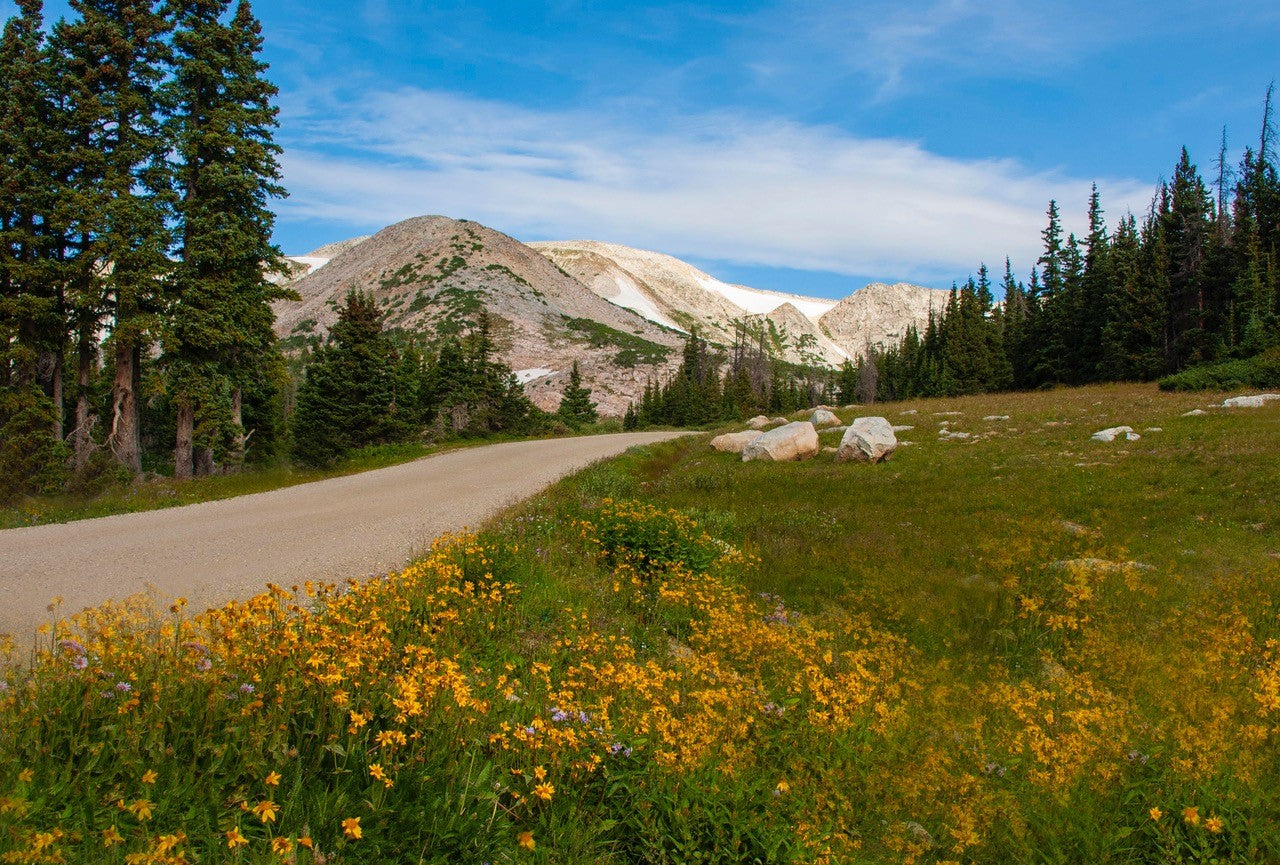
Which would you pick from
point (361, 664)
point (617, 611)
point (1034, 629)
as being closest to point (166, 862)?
point (361, 664)

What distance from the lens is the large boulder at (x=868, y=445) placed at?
68.8ft

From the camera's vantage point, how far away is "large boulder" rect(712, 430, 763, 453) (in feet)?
81.3

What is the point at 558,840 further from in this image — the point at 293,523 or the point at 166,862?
the point at 293,523

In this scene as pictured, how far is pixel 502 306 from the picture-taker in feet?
513

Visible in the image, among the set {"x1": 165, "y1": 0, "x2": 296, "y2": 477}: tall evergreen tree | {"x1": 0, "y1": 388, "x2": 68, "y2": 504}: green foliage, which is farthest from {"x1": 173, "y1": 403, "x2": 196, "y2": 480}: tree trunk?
{"x1": 0, "y1": 388, "x2": 68, "y2": 504}: green foliage

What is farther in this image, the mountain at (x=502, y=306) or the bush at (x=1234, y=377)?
the mountain at (x=502, y=306)

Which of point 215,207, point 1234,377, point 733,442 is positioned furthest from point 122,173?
point 1234,377

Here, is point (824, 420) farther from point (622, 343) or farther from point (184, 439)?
point (622, 343)

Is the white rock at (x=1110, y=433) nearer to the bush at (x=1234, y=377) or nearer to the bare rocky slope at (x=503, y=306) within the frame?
the bush at (x=1234, y=377)

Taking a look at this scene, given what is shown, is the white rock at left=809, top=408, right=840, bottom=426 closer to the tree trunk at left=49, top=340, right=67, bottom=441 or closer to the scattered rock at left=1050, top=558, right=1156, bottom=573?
the scattered rock at left=1050, top=558, right=1156, bottom=573

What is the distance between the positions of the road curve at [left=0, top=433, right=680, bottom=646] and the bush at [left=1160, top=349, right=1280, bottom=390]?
35929mm

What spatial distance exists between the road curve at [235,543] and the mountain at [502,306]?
99.0 metres

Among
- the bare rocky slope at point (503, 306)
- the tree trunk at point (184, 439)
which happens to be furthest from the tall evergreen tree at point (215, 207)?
the bare rocky slope at point (503, 306)

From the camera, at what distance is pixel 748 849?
3.62m
